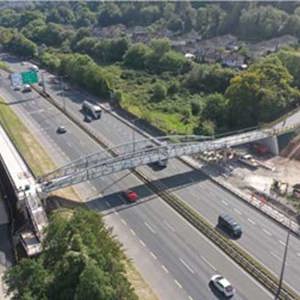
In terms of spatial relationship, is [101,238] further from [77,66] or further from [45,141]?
[77,66]

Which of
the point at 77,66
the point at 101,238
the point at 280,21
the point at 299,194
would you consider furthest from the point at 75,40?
the point at 101,238

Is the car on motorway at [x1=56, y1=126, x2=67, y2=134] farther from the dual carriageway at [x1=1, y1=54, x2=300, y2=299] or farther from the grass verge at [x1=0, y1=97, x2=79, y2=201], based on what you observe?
the dual carriageway at [x1=1, y1=54, x2=300, y2=299]

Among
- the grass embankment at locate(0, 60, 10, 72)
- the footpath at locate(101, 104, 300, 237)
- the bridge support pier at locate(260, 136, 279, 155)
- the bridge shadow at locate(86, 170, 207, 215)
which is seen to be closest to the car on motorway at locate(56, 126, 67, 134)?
the footpath at locate(101, 104, 300, 237)

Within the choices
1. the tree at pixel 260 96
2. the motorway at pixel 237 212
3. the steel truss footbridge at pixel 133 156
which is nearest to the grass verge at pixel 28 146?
the steel truss footbridge at pixel 133 156

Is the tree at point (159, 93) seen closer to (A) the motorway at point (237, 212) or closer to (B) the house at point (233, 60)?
(A) the motorway at point (237, 212)

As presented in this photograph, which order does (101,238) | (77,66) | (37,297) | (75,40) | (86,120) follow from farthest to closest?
(75,40) < (77,66) < (86,120) < (101,238) < (37,297)

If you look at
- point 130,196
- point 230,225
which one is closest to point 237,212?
point 230,225
